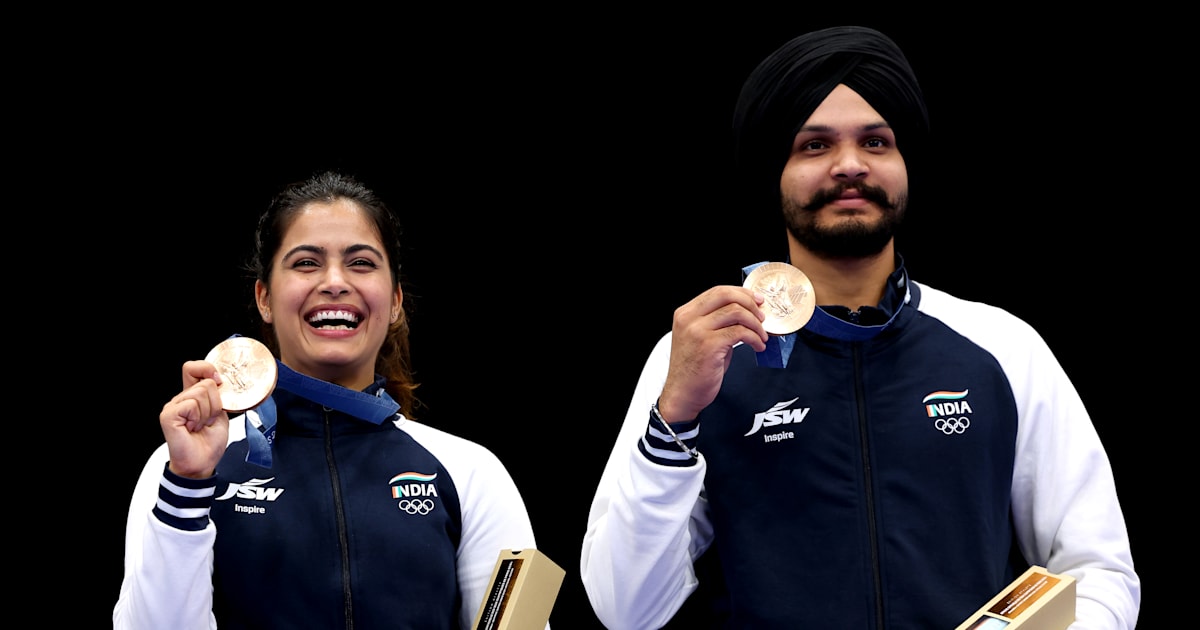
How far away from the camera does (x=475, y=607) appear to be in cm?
346

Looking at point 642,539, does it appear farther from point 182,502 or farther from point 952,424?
point 182,502

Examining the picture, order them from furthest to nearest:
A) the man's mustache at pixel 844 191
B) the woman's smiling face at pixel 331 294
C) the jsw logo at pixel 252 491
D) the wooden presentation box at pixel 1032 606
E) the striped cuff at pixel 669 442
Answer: the woman's smiling face at pixel 331 294 < the jsw logo at pixel 252 491 < the man's mustache at pixel 844 191 < the striped cuff at pixel 669 442 < the wooden presentation box at pixel 1032 606

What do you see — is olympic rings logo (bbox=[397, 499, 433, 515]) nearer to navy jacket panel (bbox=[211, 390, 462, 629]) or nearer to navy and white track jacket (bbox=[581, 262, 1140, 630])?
navy jacket panel (bbox=[211, 390, 462, 629])

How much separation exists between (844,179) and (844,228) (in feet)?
0.37

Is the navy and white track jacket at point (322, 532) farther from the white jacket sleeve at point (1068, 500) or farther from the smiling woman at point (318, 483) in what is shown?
the white jacket sleeve at point (1068, 500)

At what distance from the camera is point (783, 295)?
3.10 metres

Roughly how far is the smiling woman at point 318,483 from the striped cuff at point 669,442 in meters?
0.62

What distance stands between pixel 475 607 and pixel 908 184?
1.50m

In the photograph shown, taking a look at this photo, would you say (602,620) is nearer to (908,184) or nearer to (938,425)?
(938,425)

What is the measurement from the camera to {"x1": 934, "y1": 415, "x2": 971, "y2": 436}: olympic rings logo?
3113 millimetres

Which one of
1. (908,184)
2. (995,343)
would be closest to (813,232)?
(908,184)

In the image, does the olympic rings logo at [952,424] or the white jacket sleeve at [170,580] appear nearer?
the white jacket sleeve at [170,580]

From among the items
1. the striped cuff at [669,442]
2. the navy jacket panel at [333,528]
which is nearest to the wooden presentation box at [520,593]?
the navy jacket panel at [333,528]

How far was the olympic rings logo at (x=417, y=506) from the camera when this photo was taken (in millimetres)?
3414
